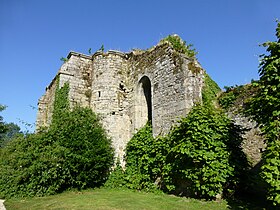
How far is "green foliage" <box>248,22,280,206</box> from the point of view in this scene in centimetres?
495

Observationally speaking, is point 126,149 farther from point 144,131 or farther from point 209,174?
point 209,174

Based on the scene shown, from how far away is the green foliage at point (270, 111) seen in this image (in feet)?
16.2

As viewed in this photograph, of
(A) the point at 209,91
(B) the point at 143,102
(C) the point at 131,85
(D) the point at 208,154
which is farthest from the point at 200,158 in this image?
(C) the point at 131,85

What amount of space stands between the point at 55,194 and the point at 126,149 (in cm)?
354

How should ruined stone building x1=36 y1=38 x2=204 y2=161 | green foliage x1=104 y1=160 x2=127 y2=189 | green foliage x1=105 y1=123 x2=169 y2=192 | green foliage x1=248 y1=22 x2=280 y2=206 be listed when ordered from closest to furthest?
green foliage x1=248 y1=22 x2=280 y2=206 → green foliage x1=105 y1=123 x2=169 y2=192 → ruined stone building x1=36 y1=38 x2=204 y2=161 → green foliage x1=104 y1=160 x2=127 y2=189

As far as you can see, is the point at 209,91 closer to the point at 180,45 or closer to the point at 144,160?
the point at 180,45

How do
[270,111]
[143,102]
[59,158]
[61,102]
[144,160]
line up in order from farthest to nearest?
[143,102], [61,102], [144,160], [59,158], [270,111]

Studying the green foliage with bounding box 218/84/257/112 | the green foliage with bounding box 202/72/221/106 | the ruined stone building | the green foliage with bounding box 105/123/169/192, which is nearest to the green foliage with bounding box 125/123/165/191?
the green foliage with bounding box 105/123/169/192

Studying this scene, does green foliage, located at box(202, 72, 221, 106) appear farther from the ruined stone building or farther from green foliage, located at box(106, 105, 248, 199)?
green foliage, located at box(106, 105, 248, 199)

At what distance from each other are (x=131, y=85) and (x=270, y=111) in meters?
8.33

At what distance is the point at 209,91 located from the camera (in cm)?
1127

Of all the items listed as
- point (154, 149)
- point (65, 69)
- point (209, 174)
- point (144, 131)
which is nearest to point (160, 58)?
point (144, 131)

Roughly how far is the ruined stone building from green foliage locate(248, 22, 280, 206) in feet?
13.7

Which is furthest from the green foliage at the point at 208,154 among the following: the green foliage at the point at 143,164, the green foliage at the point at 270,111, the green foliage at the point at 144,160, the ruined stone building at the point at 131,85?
the green foliage at the point at 270,111
